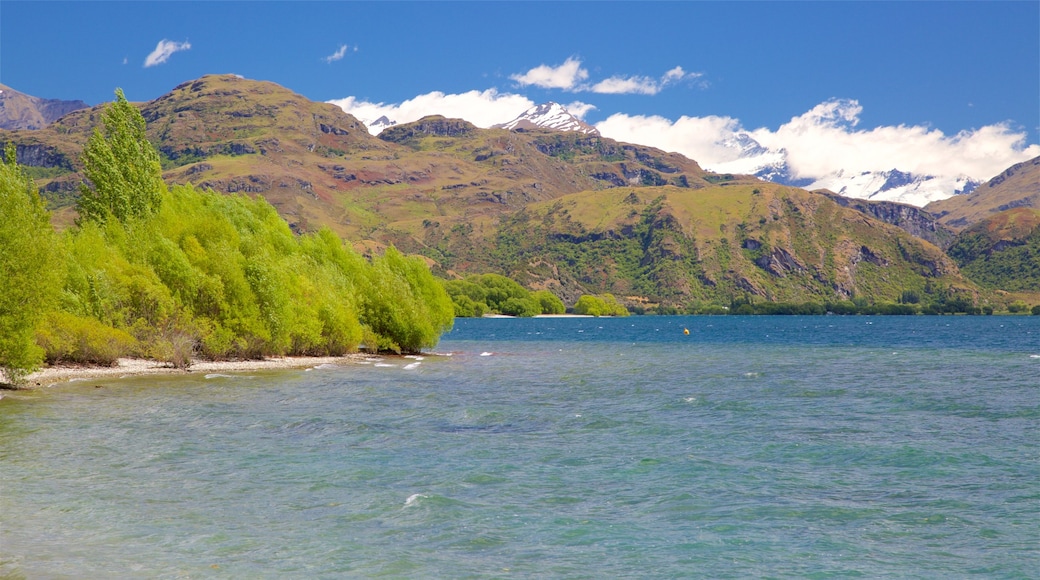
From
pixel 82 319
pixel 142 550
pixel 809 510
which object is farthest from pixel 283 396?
pixel 809 510

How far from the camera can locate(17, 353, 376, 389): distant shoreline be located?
152 feet

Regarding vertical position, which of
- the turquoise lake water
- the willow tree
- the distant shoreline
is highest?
the willow tree

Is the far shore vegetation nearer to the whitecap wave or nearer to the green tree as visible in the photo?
the green tree

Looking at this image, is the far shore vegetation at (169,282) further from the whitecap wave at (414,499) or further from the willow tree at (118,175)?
the whitecap wave at (414,499)

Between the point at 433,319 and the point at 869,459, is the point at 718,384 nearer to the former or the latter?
the point at 869,459

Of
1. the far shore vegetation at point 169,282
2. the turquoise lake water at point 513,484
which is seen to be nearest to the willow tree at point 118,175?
the far shore vegetation at point 169,282

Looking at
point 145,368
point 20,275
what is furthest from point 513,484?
point 145,368

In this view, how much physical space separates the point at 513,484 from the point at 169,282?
45754 mm

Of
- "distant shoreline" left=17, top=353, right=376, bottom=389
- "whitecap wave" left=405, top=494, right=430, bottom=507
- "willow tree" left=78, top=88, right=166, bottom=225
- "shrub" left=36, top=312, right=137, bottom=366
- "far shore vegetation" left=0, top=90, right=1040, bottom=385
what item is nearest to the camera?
"whitecap wave" left=405, top=494, right=430, bottom=507

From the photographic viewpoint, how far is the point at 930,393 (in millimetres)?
47875

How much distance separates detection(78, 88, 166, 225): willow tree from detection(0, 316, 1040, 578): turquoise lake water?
92.5ft

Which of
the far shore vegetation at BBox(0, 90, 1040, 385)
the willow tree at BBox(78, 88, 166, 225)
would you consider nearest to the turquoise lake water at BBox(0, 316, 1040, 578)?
the far shore vegetation at BBox(0, 90, 1040, 385)

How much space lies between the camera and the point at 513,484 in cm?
2317

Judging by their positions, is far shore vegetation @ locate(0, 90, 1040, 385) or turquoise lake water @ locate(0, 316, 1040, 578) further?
far shore vegetation @ locate(0, 90, 1040, 385)
